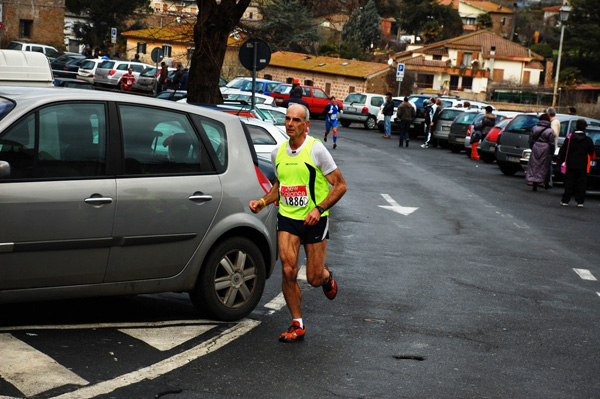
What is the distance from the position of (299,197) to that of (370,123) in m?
43.2

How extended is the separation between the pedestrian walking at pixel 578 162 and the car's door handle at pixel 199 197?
572 inches

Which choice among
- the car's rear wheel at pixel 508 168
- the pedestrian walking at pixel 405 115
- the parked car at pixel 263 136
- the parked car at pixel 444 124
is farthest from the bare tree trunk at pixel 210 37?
the parked car at pixel 444 124

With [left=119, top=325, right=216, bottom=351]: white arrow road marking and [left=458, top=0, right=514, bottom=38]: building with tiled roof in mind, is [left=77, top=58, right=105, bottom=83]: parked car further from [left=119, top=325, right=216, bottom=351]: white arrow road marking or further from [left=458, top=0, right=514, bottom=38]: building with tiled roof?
[left=458, top=0, right=514, bottom=38]: building with tiled roof

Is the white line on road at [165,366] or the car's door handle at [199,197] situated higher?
the car's door handle at [199,197]

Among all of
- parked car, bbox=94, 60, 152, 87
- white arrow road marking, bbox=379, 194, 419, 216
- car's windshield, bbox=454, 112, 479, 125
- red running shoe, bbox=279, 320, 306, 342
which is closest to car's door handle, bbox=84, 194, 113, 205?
red running shoe, bbox=279, 320, 306, 342

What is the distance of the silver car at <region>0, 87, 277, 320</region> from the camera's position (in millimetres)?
6520

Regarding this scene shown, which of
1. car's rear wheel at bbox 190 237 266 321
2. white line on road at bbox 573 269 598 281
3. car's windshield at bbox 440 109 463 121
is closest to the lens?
car's rear wheel at bbox 190 237 266 321

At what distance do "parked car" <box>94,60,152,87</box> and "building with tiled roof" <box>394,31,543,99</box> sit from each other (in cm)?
5304

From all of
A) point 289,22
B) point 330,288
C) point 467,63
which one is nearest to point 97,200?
point 330,288

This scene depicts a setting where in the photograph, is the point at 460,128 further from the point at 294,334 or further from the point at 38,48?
the point at 38,48

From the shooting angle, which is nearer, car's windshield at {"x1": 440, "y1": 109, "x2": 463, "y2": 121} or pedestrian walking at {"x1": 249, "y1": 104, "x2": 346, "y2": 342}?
pedestrian walking at {"x1": 249, "y1": 104, "x2": 346, "y2": 342}

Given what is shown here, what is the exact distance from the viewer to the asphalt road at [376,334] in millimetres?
6070

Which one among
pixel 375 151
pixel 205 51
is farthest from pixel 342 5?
pixel 375 151

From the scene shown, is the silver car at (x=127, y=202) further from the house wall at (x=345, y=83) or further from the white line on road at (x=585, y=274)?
the house wall at (x=345, y=83)
